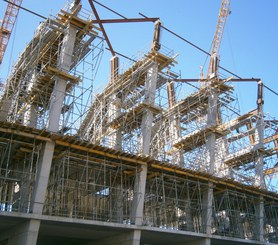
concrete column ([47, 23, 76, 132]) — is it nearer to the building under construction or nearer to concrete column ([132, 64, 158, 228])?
the building under construction

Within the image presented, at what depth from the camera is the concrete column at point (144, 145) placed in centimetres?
2645

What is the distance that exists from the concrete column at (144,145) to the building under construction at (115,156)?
0.27ft

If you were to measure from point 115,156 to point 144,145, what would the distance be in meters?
3.14

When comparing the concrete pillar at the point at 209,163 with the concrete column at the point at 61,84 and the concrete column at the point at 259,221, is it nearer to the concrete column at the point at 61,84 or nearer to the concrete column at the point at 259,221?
the concrete column at the point at 259,221

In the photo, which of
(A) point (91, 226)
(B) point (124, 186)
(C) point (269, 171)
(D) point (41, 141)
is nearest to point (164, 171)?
(B) point (124, 186)

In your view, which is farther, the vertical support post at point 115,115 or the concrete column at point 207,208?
the vertical support post at point 115,115

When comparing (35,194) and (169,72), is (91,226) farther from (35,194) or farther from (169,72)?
(169,72)

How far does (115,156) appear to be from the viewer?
86.8ft

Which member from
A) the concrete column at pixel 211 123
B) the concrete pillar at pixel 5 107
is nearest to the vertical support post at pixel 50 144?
the concrete pillar at pixel 5 107

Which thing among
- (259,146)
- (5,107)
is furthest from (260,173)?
(5,107)

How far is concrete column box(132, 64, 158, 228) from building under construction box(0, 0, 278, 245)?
0.27 feet

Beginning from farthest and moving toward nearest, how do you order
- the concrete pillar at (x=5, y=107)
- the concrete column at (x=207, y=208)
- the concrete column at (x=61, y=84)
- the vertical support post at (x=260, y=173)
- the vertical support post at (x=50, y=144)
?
1. the vertical support post at (x=260, y=173)
2. the concrete column at (x=207, y=208)
3. the concrete pillar at (x=5, y=107)
4. the concrete column at (x=61, y=84)
5. the vertical support post at (x=50, y=144)

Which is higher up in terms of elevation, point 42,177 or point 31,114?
point 31,114

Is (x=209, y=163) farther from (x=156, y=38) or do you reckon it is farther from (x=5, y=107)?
(x=5, y=107)
